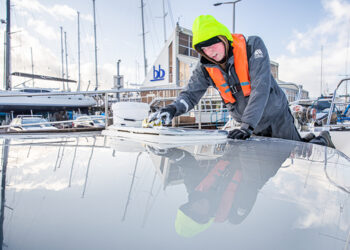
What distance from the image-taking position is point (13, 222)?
38cm

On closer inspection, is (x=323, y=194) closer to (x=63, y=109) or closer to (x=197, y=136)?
(x=197, y=136)

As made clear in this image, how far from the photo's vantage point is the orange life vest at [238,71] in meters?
1.57

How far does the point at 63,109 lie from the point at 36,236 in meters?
17.5

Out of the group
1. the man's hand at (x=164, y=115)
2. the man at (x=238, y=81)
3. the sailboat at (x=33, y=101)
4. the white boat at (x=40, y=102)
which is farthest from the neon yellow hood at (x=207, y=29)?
the white boat at (x=40, y=102)

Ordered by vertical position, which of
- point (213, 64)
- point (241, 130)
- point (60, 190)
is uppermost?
point (213, 64)

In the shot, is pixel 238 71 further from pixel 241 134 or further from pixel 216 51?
pixel 241 134

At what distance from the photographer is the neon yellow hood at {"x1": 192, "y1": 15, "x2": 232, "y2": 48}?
1414 mm

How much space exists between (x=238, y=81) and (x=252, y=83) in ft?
0.47

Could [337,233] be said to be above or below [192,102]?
below

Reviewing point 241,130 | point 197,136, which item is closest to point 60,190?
point 197,136

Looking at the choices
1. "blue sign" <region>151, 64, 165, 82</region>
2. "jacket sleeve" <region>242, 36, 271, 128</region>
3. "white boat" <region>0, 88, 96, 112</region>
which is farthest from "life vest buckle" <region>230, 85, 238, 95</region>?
"white boat" <region>0, 88, 96, 112</region>

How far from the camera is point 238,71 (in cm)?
160

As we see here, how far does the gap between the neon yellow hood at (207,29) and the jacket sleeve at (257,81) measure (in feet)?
0.87

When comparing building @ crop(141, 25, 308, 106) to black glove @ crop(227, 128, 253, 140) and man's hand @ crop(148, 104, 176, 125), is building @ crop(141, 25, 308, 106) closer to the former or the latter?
man's hand @ crop(148, 104, 176, 125)
